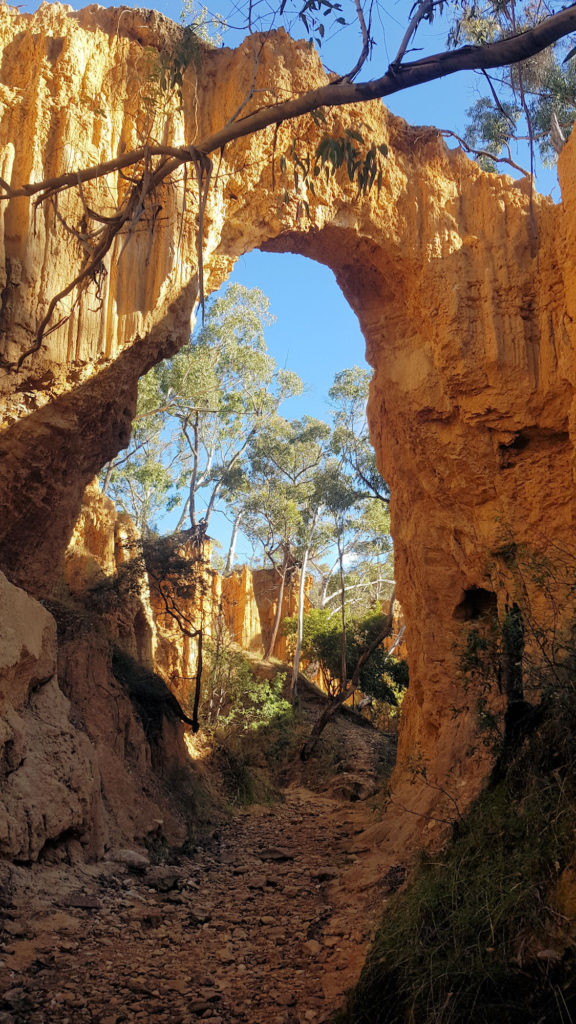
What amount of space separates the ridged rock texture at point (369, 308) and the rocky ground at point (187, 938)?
1654mm

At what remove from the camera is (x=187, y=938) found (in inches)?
235

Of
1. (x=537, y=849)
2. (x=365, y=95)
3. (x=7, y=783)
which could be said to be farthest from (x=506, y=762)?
(x=365, y=95)

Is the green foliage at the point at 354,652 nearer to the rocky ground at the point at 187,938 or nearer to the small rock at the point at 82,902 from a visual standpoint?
the rocky ground at the point at 187,938

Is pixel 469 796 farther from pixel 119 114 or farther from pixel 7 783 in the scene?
pixel 119 114

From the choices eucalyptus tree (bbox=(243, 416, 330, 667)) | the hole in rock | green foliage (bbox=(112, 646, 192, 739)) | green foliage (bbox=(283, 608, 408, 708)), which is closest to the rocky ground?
green foliage (bbox=(112, 646, 192, 739))

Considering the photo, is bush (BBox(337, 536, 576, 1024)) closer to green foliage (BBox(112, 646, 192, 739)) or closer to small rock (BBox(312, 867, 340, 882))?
small rock (BBox(312, 867, 340, 882))

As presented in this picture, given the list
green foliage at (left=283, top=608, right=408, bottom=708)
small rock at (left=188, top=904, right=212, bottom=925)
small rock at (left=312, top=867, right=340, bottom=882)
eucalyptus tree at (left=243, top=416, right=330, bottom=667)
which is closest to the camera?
small rock at (left=188, top=904, right=212, bottom=925)

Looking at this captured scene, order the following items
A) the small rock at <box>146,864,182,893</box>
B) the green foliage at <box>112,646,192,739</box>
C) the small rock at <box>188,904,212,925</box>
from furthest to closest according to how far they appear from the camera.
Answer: the green foliage at <box>112,646,192,739</box> → the small rock at <box>146,864,182,893</box> → the small rock at <box>188,904,212,925</box>

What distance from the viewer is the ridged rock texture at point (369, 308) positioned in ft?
28.0

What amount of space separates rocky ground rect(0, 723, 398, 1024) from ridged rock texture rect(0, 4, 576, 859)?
5.43ft

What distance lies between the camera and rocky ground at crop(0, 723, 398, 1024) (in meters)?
4.49

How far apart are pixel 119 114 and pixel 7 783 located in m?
7.93

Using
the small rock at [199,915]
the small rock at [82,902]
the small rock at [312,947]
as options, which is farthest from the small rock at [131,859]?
the small rock at [312,947]

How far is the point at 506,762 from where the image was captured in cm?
543
